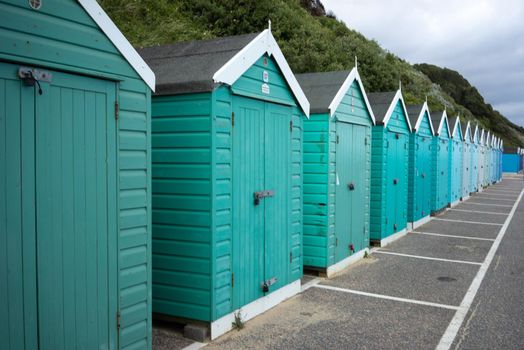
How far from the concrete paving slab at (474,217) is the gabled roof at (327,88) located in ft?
27.9

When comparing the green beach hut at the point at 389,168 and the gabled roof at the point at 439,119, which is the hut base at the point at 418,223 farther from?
the gabled roof at the point at 439,119

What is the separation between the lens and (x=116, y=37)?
151 inches

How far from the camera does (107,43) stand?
12.5 feet

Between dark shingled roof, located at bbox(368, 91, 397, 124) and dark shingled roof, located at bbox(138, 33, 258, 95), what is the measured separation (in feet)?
18.1

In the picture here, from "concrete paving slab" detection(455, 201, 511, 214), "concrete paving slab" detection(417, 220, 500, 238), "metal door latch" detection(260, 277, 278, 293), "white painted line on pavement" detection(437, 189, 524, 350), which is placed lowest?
"white painted line on pavement" detection(437, 189, 524, 350)

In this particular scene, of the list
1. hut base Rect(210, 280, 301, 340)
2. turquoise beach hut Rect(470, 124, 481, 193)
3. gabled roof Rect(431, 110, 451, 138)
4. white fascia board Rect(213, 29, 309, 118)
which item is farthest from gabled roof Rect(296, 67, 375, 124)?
turquoise beach hut Rect(470, 124, 481, 193)

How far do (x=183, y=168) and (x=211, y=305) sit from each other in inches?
56.9

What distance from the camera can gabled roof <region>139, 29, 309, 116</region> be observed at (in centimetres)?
506

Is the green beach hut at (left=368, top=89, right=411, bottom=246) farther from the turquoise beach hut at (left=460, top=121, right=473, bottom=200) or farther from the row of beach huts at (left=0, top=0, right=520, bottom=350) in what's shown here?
the turquoise beach hut at (left=460, top=121, right=473, bottom=200)

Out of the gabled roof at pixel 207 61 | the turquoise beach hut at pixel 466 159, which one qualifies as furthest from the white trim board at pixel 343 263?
the turquoise beach hut at pixel 466 159

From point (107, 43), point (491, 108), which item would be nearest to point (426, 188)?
point (107, 43)

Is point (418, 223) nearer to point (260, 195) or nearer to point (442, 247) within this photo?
point (442, 247)

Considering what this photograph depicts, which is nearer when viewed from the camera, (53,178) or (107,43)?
(53,178)

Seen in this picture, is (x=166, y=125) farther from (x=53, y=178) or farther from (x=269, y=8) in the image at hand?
(x=269, y=8)
